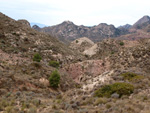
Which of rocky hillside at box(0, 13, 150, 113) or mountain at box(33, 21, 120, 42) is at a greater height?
mountain at box(33, 21, 120, 42)

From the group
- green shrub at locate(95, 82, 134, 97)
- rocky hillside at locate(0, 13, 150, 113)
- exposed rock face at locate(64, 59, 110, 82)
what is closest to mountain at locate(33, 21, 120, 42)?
rocky hillside at locate(0, 13, 150, 113)

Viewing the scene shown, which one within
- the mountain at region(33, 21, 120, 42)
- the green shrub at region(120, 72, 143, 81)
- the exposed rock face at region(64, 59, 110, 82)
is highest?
the mountain at region(33, 21, 120, 42)

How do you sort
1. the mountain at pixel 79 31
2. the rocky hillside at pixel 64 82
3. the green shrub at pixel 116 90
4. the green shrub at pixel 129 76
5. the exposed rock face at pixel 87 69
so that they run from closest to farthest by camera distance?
the rocky hillside at pixel 64 82 < the green shrub at pixel 116 90 < the green shrub at pixel 129 76 < the exposed rock face at pixel 87 69 < the mountain at pixel 79 31

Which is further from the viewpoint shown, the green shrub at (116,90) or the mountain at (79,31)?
the mountain at (79,31)

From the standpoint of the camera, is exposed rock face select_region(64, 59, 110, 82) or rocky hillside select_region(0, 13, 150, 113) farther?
exposed rock face select_region(64, 59, 110, 82)

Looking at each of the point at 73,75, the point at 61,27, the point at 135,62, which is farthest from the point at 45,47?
the point at 61,27

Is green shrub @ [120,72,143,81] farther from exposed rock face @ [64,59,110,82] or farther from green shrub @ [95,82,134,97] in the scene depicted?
exposed rock face @ [64,59,110,82]

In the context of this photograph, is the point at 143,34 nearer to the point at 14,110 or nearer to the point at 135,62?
the point at 135,62

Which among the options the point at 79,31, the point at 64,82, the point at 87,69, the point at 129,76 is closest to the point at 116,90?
the point at 129,76

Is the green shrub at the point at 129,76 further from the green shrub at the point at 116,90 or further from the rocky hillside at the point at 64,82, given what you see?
the green shrub at the point at 116,90

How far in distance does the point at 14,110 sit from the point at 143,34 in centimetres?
15993

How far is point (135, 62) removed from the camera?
30.0m

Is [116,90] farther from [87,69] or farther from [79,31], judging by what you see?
[79,31]

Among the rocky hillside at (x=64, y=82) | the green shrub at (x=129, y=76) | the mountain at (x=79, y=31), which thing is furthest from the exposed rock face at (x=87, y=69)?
the mountain at (x=79, y=31)
